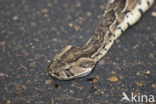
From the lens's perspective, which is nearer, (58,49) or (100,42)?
(100,42)

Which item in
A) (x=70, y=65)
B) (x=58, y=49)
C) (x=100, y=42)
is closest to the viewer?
(x=70, y=65)

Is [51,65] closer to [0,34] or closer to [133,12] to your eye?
[0,34]

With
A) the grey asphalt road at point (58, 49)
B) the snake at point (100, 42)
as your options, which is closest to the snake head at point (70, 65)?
the snake at point (100, 42)

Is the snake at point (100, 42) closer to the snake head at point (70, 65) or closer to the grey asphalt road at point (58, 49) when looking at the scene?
the snake head at point (70, 65)

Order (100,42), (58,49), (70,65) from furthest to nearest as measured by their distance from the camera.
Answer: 1. (58,49)
2. (100,42)
3. (70,65)

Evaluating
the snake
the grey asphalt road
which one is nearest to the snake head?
the snake

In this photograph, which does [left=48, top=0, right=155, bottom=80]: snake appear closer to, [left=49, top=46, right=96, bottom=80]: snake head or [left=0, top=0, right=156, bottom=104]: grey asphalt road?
[left=49, top=46, right=96, bottom=80]: snake head

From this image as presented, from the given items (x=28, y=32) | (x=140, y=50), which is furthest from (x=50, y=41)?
(x=140, y=50)
